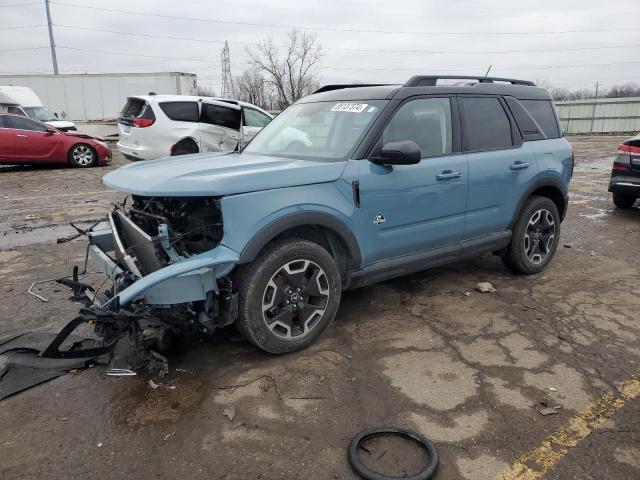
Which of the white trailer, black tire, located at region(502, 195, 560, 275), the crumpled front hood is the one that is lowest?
black tire, located at region(502, 195, 560, 275)

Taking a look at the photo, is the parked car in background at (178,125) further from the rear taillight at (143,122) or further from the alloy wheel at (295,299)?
the alloy wheel at (295,299)

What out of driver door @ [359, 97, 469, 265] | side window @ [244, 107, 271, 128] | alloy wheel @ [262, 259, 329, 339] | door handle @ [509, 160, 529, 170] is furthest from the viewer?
side window @ [244, 107, 271, 128]

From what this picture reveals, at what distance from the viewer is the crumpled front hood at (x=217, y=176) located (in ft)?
10.1

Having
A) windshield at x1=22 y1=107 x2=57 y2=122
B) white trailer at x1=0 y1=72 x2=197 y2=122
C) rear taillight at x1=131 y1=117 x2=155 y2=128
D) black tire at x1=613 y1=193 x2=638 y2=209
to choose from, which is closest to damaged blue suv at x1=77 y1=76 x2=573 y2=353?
black tire at x1=613 y1=193 x2=638 y2=209

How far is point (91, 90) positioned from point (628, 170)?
3265 cm

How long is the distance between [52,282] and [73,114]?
32.1 metres

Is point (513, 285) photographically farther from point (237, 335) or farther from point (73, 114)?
point (73, 114)

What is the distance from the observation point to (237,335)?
3.84 m

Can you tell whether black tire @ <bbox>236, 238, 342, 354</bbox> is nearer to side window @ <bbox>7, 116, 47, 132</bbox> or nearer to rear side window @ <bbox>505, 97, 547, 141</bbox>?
rear side window @ <bbox>505, 97, 547, 141</bbox>

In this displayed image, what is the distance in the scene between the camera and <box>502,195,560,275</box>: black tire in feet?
16.3

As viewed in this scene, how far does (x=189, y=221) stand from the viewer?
3414mm

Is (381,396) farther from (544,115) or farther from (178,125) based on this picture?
(178,125)

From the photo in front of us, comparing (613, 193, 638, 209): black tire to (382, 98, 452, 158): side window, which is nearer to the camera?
(382, 98, 452, 158): side window

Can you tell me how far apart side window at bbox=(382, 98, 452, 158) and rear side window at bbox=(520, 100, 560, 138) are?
4.06 ft
